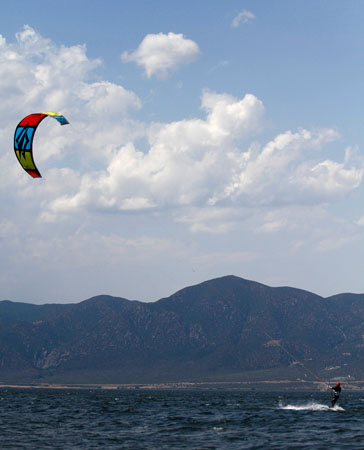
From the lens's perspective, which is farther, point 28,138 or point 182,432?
point 182,432

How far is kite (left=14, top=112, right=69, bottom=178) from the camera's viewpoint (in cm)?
5216

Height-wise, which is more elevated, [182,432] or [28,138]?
[28,138]

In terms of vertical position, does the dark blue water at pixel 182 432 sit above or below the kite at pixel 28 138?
below

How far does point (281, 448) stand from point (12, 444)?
20706 millimetres

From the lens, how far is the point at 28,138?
5419 cm

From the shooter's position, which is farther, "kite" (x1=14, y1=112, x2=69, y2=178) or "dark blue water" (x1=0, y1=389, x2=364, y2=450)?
"kite" (x1=14, y1=112, x2=69, y2=178)

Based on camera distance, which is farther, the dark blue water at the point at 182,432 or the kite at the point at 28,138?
the kite at the point at 28,138

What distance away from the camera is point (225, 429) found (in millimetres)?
59688

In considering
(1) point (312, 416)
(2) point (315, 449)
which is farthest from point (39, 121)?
(1) point (312, 416)

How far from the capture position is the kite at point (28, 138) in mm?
52156

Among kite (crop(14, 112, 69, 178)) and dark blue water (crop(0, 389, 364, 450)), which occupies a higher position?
kite (crop(14, 112, 69, 178))

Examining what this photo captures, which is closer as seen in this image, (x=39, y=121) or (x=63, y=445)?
(x=63, y=445)

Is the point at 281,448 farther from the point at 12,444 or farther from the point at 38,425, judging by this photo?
the point at 38,425

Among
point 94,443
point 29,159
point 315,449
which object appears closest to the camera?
point 315,449
